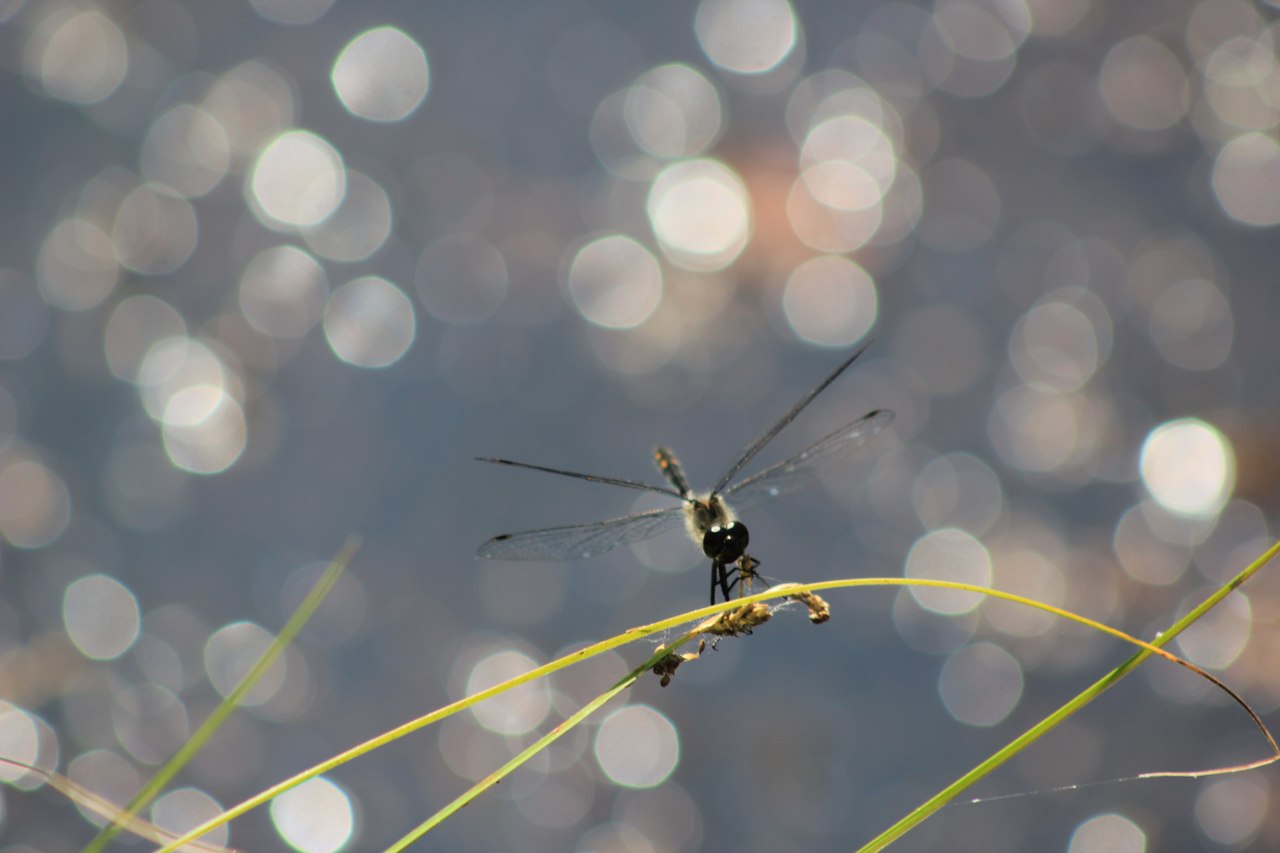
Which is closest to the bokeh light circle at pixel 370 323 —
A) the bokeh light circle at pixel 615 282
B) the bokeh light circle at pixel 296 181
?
the bokeh light circle at pixel 296 181

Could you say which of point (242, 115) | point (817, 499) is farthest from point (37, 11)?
point (817, 499)

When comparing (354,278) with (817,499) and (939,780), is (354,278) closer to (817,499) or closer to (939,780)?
(817,499)

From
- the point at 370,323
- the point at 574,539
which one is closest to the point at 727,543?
the point at 574,539

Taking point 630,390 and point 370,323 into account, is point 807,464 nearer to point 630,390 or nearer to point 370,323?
point 630,390

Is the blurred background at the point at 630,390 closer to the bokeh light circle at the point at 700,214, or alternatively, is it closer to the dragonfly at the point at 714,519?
the bokeh light circle at the point at 700,214

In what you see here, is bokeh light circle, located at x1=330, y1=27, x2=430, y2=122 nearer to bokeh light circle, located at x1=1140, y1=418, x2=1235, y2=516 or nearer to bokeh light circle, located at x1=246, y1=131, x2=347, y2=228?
bokeh light circle, located at x1=246, y1=131, x2=347, y2=228

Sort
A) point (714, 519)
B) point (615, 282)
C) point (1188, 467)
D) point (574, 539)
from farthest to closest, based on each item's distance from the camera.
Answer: point (615, 282)
point (1188, 467)
point (574, 539)
point (714, 519)
